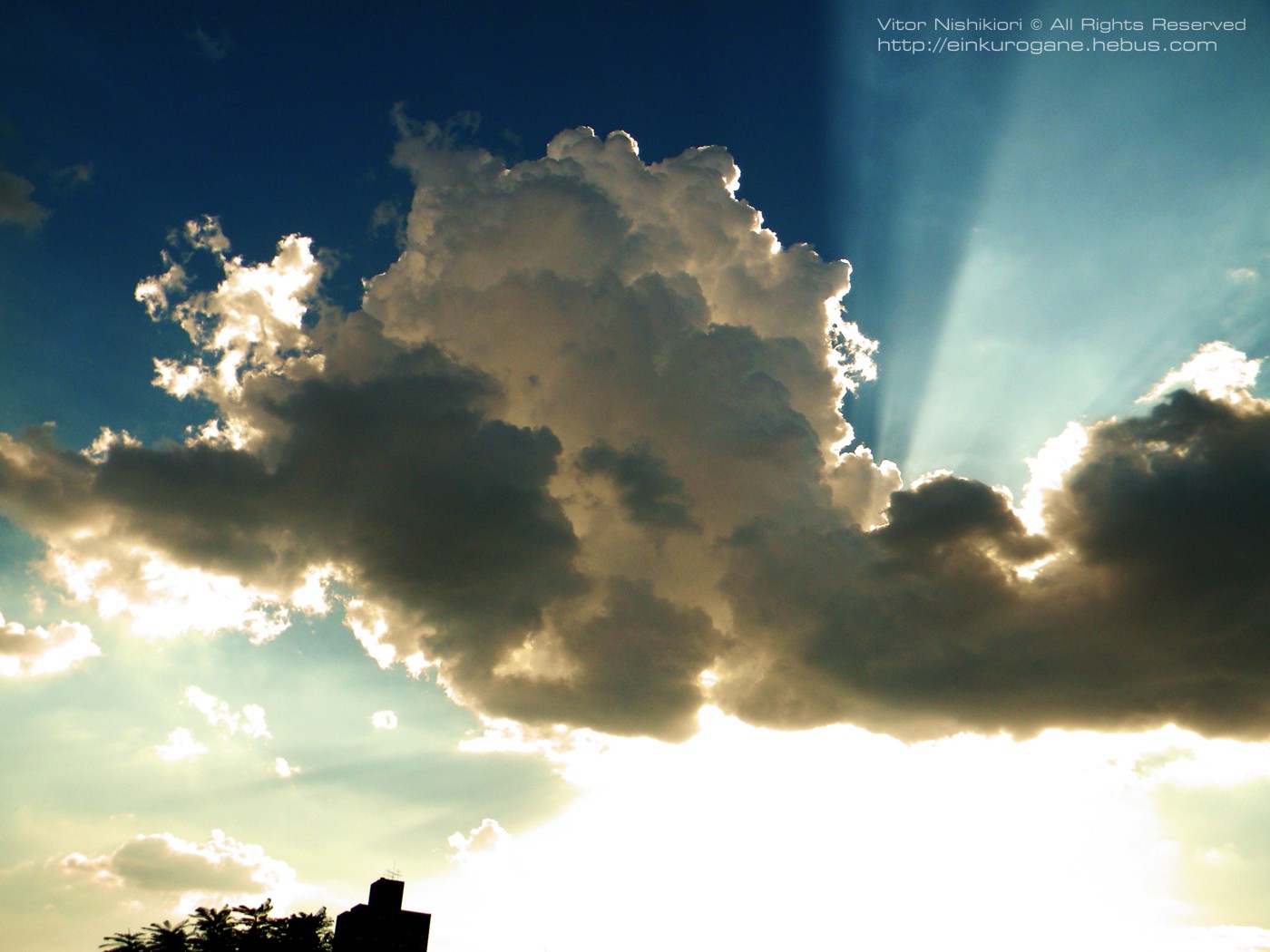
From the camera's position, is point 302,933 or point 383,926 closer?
point 302,933

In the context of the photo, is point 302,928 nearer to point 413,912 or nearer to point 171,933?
point 171,933

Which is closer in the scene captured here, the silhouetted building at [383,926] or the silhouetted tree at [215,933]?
the silhouetted tree at [215,933]

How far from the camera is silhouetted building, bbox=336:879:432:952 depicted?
16650 cm

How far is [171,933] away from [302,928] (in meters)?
16.8

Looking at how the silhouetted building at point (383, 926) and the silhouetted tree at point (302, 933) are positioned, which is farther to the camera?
the silhouetted building at point (383, 926)

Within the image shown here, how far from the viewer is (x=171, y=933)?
390 feet

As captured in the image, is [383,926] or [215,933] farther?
[383,926]

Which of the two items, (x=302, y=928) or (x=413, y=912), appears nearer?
(x=302, y=928)

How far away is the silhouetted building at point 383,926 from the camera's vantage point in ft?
546

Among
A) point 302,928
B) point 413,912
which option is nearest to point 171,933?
point 302,928

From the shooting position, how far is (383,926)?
6634 inches

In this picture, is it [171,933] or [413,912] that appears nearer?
[171,933]

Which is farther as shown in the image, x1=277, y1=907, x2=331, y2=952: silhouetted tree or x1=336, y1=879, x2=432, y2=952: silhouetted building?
x1=336, y1=879, x2=432, y2=952: silhouetted building

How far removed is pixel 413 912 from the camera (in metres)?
174
